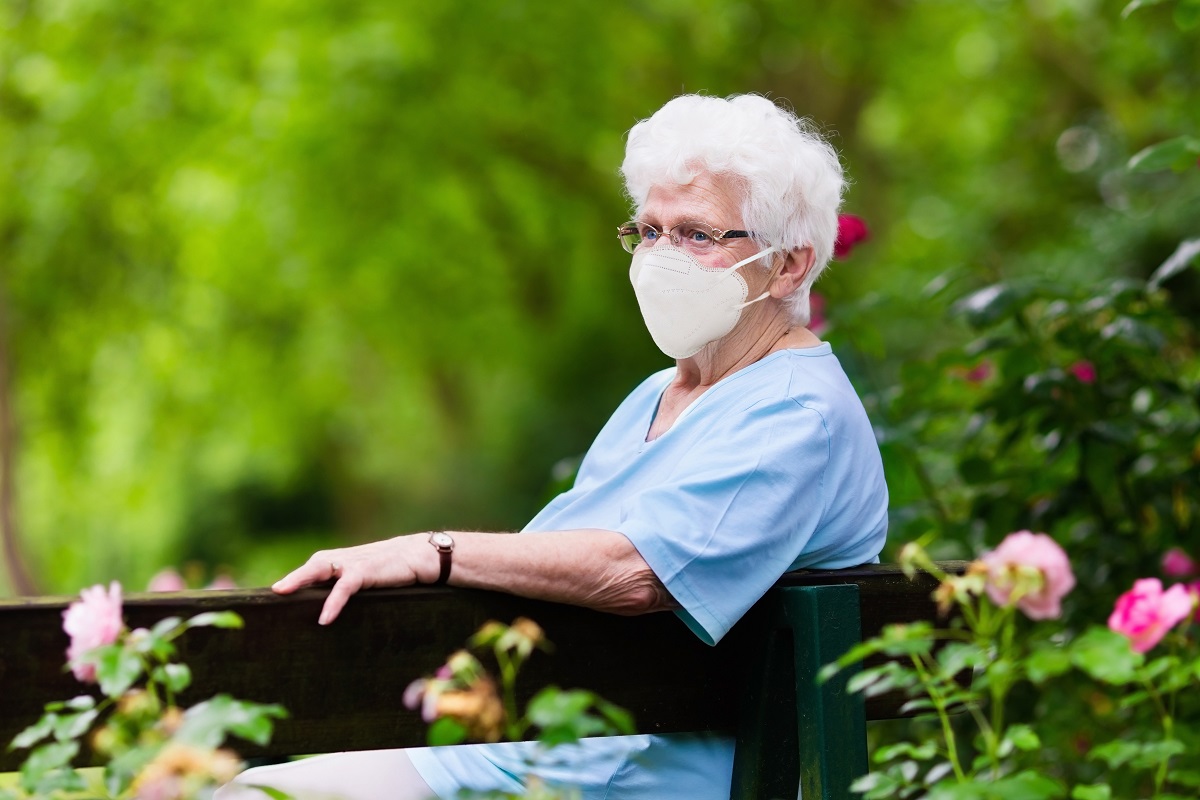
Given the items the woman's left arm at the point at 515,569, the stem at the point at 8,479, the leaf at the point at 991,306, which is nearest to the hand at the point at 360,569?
the woman's left arm at the point at 515,569

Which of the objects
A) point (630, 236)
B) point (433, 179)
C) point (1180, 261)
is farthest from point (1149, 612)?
point (433, 179)

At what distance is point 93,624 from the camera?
1.69 m

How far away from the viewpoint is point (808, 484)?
2.26 m

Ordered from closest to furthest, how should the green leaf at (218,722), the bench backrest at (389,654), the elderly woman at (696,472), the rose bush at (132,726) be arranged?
the rose bush at (132,726)
the green leaf at (218,722)
the bench backrest at (389,654)
the elderly woman at (696,472)

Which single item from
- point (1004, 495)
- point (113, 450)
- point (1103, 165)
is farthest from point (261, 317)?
point (1004, 495)

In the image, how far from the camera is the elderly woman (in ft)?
6.73

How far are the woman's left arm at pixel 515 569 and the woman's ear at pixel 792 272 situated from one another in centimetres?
76

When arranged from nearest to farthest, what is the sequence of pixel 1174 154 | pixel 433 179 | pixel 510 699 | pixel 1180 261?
pixel 510 699
pixel 1174 154
pixel 1180 261
pixel 433 179

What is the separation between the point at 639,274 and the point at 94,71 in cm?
865

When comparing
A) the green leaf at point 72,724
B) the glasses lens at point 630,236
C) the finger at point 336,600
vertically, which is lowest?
the green leaf at point 72,724

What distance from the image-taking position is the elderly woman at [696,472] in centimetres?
205

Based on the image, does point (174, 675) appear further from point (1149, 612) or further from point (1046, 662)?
point (1149, 612)

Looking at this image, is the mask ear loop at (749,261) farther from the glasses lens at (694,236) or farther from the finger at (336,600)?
the finger at (336,600)

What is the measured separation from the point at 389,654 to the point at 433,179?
10340mm
